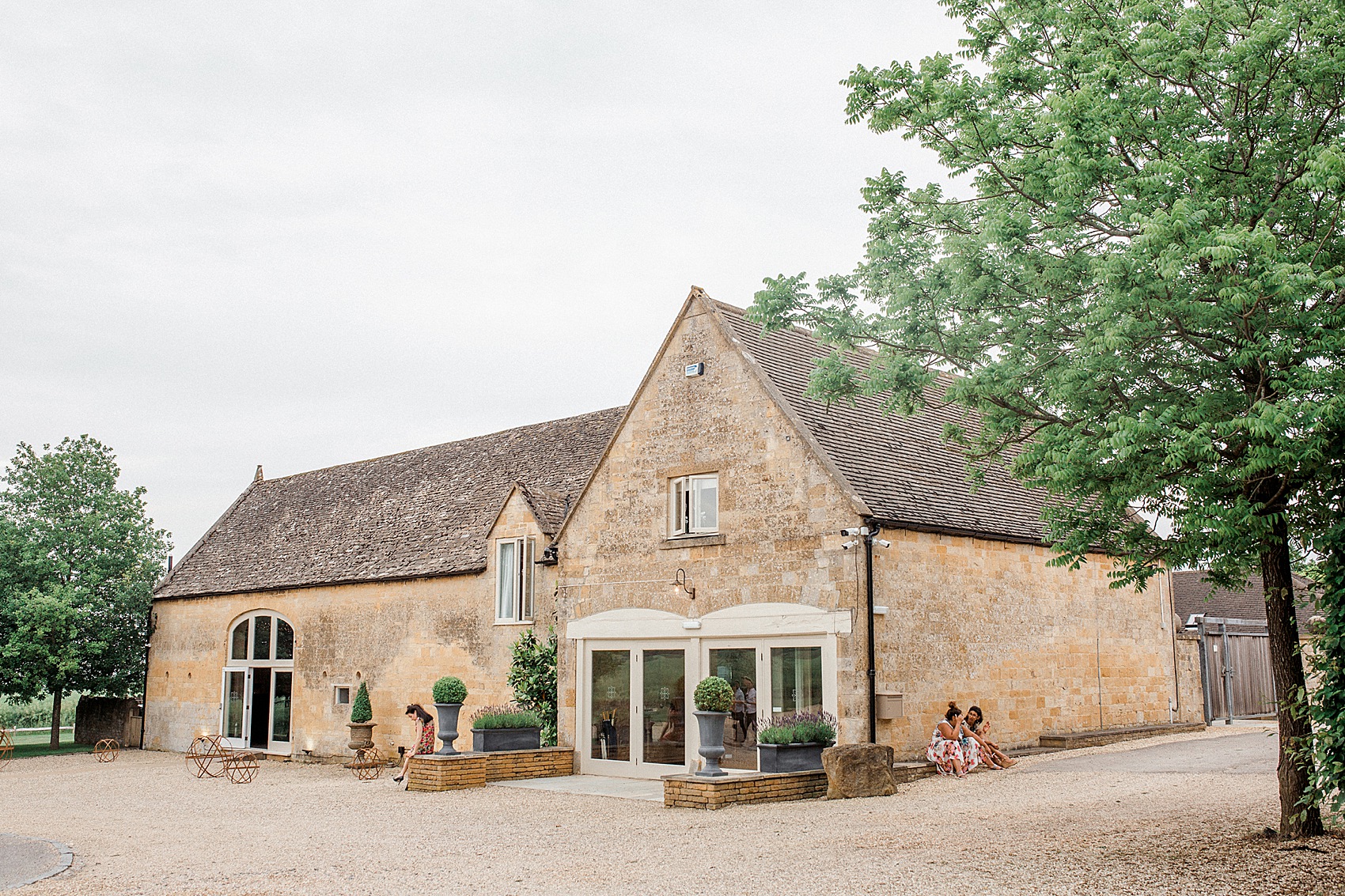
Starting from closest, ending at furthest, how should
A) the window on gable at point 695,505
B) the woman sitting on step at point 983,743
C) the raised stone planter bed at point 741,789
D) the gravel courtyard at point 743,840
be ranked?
the gravel courtyard at point 743,840, the raised stone planter bed at point 741,789, the woman sitting on step at point 983,743, the window on gable at point 695,505

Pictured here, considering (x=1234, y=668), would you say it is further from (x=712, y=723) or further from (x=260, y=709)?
(x=260, y=709)

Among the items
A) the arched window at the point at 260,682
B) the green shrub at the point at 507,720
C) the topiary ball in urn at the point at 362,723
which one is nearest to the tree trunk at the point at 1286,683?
the green shrub at the point at 507,720

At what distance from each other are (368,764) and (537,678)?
3.91 m

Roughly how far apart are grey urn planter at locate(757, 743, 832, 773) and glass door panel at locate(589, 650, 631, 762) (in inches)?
173

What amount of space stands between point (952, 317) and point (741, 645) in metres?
8.66

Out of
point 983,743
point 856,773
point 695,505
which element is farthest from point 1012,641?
point 695,505

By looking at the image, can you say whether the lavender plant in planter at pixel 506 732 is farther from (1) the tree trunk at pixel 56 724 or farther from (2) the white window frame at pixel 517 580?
(1) the tree trunk at pixel 56 724

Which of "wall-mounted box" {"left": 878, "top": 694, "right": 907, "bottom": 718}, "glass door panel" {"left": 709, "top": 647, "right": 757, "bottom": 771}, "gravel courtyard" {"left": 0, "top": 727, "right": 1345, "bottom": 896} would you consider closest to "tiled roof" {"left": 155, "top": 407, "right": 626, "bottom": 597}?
"glass door panel" {"left": 709, "top": 647, "right": 757, "bottom": 771}

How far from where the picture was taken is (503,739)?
19656mm

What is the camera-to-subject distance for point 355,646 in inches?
1057

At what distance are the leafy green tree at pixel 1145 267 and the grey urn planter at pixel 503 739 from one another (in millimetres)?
11011

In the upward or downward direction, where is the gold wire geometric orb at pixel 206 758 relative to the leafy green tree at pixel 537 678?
downward

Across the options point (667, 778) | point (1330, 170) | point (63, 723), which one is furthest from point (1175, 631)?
point (63, 723)

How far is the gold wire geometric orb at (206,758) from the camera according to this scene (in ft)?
76.9
